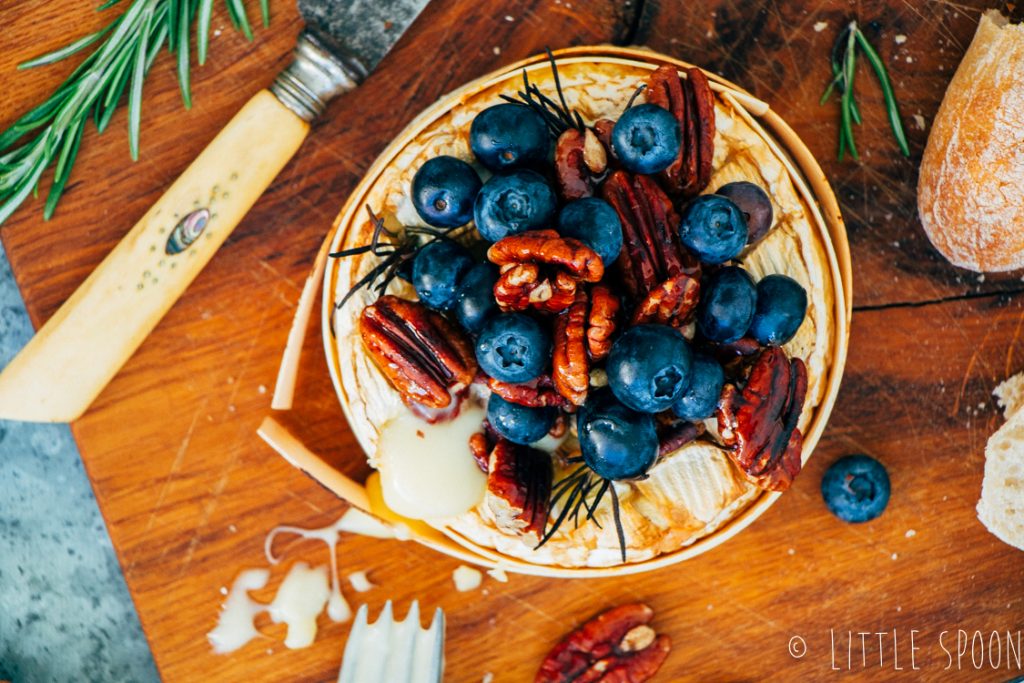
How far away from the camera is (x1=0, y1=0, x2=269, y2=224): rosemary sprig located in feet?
3.05

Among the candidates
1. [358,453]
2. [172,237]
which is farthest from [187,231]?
[358,453]

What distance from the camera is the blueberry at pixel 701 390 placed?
675 millimetres

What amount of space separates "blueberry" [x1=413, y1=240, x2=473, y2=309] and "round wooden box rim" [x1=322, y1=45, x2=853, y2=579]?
0.59 ft

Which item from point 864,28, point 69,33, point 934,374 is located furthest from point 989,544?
point 69,33

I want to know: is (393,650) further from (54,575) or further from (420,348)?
(54,575)

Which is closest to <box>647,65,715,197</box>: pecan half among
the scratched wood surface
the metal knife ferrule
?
the scratched wood surface

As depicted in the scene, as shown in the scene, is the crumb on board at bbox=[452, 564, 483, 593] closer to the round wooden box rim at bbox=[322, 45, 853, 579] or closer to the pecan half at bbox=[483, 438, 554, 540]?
the round wooden box rim at bbox=[322, 45, 853, 579]

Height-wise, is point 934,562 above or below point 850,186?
below

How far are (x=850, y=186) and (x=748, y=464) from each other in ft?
1.59

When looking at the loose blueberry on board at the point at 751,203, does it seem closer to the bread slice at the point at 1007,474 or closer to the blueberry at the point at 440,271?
the blueberry at the point at 440,271

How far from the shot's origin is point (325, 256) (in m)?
0.92

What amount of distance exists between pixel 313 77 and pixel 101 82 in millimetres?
258

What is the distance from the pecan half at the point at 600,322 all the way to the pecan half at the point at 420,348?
0.14 metres

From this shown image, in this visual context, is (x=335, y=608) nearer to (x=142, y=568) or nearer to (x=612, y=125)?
(x=142, y=568)
